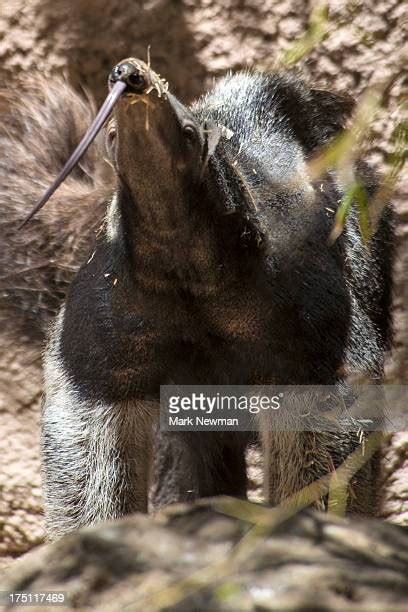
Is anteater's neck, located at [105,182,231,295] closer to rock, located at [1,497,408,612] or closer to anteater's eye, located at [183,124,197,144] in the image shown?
anteater's eye, located at [183,124,197,144]

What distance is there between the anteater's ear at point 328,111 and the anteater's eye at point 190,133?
0.69 m

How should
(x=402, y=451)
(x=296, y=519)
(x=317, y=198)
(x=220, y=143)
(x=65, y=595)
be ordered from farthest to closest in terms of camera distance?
(x=402, y=451)
(x=317, y=198)
(x=220, y=143)
(x=296, y=519)
(x=65, y=595)

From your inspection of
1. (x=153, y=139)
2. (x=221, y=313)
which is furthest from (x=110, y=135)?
(x=221, y=313)

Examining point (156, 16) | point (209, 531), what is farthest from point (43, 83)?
point (209, 531)

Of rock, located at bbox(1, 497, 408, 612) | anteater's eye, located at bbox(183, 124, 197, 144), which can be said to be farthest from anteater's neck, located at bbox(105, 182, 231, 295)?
rock, located at bbox(1, 497, 408, 612)

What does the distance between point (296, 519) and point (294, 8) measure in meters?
2.00

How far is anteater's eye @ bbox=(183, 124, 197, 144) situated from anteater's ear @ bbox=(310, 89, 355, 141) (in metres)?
0.69

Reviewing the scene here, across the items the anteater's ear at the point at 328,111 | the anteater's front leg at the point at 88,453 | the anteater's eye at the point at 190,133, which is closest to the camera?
the anteater's eye at the point at 190,133

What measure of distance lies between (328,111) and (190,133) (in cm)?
79

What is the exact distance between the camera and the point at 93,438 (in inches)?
93.3

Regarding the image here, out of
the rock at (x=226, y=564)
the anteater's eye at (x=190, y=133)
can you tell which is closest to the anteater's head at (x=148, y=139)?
the anteater's eye at (x=190, y=133)

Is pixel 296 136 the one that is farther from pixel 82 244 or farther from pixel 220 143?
pixel 82 244

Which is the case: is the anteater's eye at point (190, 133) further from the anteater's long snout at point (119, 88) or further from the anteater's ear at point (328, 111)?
the anteater's ear at point (328, 111)

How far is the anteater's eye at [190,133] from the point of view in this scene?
1.86 m
